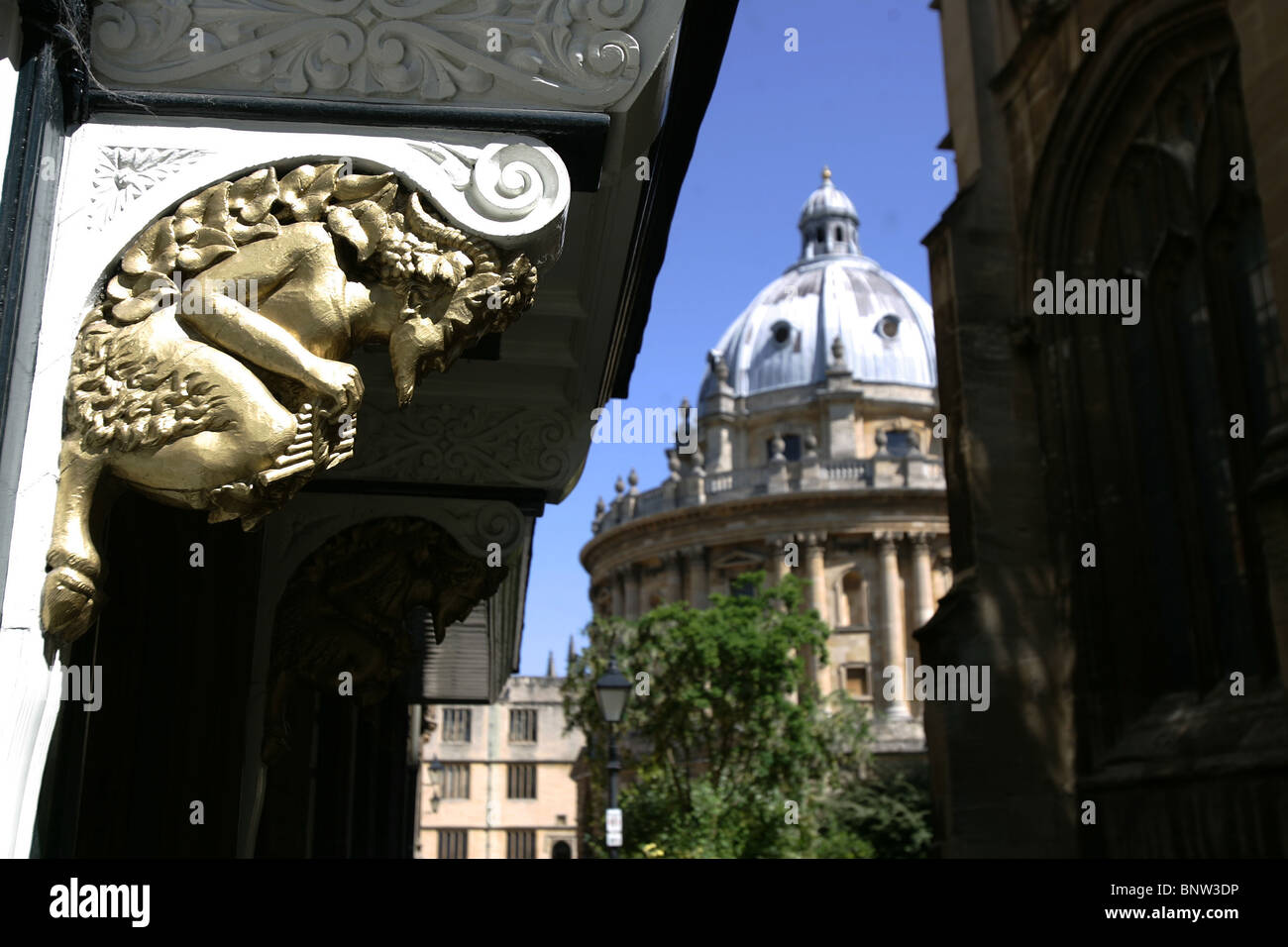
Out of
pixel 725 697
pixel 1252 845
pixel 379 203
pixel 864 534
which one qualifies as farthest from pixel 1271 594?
pixel 864 534

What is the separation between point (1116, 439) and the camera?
55.6 feet

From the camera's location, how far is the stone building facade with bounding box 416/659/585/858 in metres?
97.7

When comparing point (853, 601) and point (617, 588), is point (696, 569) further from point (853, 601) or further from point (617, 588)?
point (853, 601)

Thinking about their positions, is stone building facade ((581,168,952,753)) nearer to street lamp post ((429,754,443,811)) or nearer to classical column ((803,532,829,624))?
classical column ((803,532,829,624))

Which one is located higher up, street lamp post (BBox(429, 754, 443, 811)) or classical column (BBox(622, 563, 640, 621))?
classical column (BBox(622, 563, 640, 621))

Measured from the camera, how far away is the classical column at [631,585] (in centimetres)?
7588

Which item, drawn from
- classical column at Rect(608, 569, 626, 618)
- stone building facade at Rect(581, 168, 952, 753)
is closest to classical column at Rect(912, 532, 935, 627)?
stone building facade at Rect(581, 168, 952, 753)

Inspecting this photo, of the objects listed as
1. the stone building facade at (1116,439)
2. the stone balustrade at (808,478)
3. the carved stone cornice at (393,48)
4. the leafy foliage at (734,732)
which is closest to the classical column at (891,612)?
the stone balustrade at (808,478)

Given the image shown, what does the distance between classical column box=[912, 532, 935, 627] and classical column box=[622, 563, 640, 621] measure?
16217 mm

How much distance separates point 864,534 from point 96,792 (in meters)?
68.5

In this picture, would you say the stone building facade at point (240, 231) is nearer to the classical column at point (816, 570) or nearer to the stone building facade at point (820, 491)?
the stone building facade at point (820, 491)

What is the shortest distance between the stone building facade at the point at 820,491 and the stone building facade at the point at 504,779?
22151 millimetres

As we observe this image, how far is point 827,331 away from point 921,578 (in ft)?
75.4

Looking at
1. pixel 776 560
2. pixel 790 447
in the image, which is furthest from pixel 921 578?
pixel 790 447
